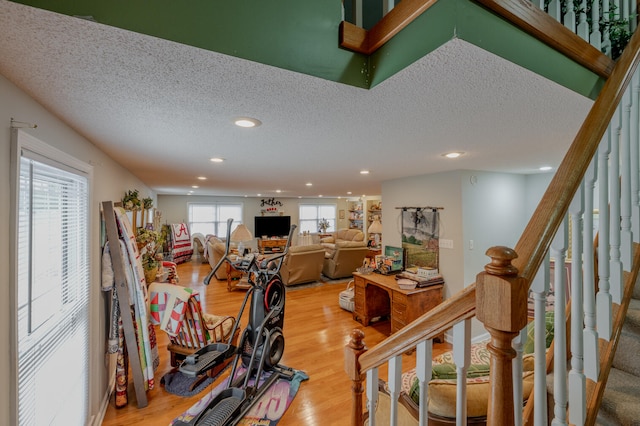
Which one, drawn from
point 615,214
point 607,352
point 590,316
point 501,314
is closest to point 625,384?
point 607,352

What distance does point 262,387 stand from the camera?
95.0 inches

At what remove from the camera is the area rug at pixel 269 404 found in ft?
7.06

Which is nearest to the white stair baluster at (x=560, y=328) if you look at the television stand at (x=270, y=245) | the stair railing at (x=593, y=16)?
the stair railing at (x=593, y=16)

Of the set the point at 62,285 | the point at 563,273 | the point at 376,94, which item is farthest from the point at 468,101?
the point at 62,285

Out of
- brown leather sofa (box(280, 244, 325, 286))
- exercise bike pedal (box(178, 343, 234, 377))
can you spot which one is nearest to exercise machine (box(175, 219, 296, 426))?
exercise bike pedal (box(178, 343, 234, 377))

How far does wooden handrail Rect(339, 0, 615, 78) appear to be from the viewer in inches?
35.9

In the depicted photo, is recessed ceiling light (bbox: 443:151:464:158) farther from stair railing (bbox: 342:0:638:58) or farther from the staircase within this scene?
the staircase

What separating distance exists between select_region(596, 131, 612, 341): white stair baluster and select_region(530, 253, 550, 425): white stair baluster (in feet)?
1.31

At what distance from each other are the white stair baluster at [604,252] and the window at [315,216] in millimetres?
9696

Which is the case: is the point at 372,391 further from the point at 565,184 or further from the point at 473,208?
the point at 473,208

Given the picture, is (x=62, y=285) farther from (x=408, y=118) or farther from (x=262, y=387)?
(x=408, y=118)

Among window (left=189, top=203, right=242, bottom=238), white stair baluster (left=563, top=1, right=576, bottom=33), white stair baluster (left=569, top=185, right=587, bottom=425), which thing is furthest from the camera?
window (left=189, top=203, right=242, bottom=238)

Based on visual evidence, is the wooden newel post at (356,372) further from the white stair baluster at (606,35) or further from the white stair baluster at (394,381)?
the white stair baluster at (606,35)

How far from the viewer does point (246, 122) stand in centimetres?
154
